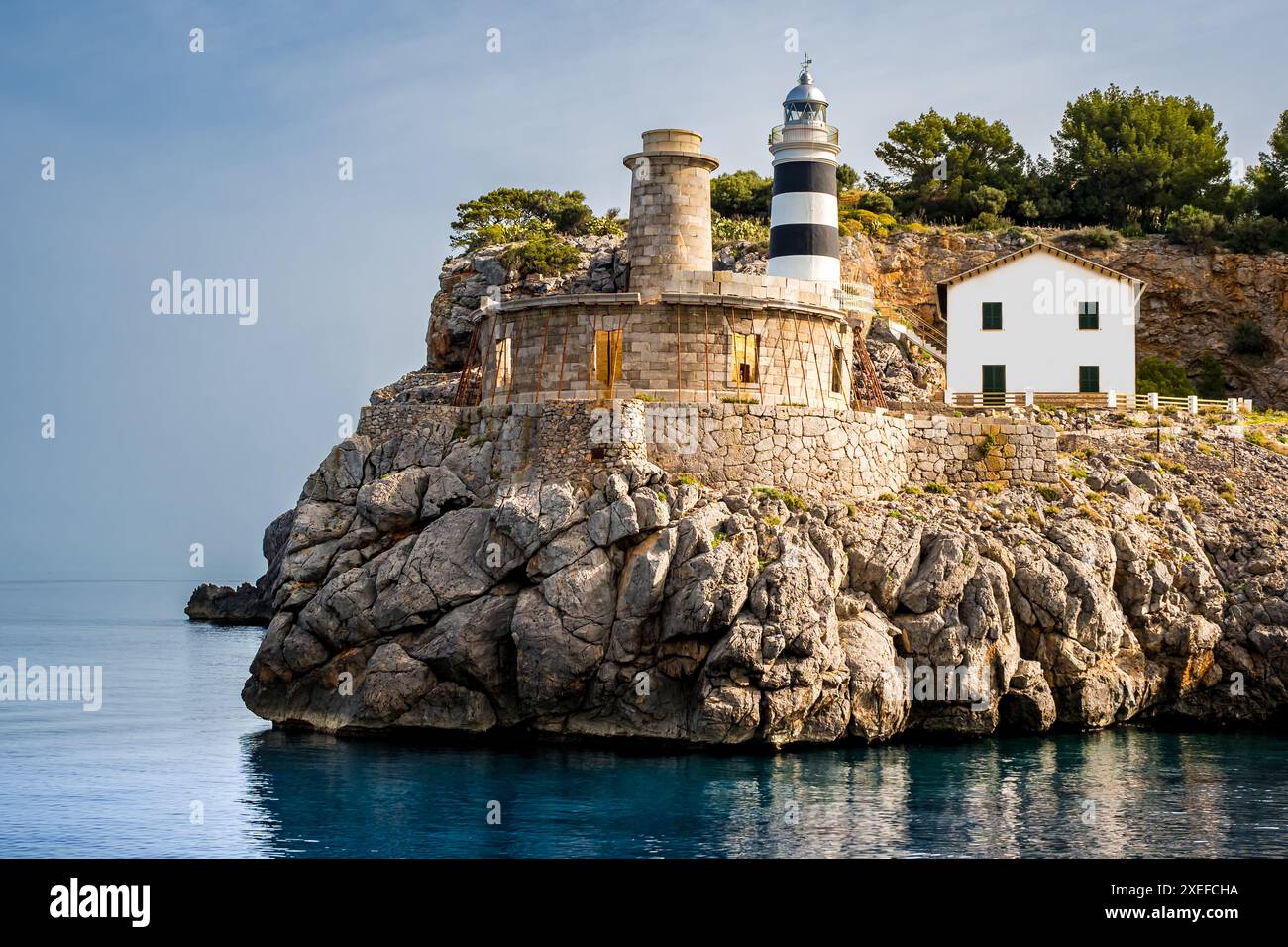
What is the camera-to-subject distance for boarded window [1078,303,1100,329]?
5012 cm

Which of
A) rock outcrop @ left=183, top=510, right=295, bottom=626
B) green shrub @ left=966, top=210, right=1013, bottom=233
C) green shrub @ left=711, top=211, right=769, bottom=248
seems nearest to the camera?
green shrub @ left=711, top=211, right=769, bottom=248

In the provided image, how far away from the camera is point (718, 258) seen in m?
56.4

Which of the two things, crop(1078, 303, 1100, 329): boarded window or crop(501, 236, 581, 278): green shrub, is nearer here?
crop(1078, 303, 1100, 329): boarded window

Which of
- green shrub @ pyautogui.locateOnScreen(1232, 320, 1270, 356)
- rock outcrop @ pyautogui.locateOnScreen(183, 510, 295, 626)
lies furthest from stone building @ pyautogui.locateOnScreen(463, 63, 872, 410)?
rock outcrop @ pyautogui.locateOnScreen(183, 510, 295, 626)

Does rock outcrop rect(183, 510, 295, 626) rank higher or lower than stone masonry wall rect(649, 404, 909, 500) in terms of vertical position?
lower

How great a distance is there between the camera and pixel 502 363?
39844 millimetres

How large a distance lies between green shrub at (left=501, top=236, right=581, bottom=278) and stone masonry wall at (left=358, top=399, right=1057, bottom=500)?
1633cm

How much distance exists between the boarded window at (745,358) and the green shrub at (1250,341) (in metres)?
29.7

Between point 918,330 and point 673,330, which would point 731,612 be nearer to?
point 673,330

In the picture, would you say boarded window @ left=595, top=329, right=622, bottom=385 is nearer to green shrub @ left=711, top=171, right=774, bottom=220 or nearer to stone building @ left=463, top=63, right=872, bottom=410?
stone building @ left=463, top=63, right=872, bottom=410

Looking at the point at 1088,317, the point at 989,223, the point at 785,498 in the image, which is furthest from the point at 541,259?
the point at 785,498

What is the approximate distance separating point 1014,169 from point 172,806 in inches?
2053

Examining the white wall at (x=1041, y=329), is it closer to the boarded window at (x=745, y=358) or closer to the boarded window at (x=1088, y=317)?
the boarded window at (x=1088, y=317)
